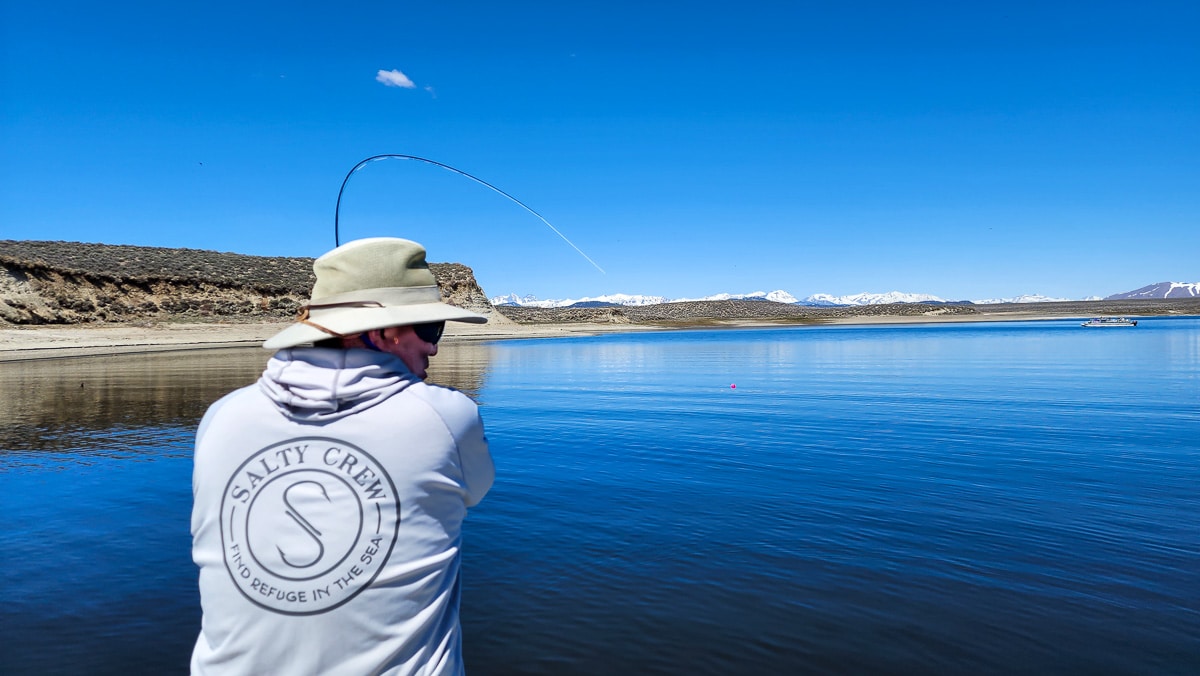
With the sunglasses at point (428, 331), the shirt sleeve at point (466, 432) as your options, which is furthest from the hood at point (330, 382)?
Answer: the sunglasses at point (428, 331)

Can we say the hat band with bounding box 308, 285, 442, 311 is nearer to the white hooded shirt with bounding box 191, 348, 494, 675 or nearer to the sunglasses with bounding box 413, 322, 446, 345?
the sunglasses with bounding box 413, 322, 446, 345

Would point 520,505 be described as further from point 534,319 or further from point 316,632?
point 534,319

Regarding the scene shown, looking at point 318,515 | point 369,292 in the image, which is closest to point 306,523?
point 318,515

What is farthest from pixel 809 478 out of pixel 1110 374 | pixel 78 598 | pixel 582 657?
pixel 1110 374

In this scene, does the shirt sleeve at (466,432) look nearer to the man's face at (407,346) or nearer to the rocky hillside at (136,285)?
the man's face at (407,346)

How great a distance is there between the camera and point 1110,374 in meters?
21.6

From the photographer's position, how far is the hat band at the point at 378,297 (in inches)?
77.5

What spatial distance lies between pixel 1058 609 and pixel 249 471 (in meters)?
5.09

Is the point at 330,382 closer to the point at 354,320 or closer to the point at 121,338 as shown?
the point at 354,320

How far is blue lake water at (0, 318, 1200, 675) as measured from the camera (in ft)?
13.9

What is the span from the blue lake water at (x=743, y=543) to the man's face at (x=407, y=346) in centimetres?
262

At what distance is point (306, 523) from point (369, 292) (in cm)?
63

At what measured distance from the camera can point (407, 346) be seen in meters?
2.07

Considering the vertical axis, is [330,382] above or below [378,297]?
below
